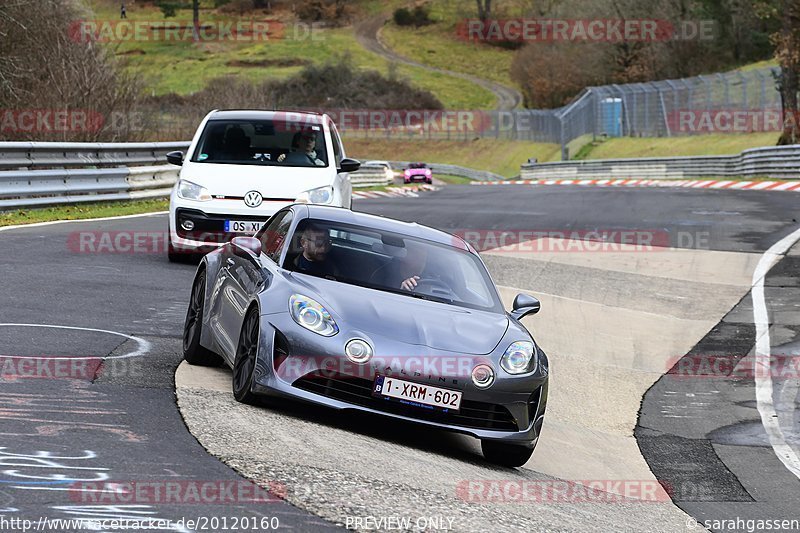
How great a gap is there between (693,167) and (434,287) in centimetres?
3898

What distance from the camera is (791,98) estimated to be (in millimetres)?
44562

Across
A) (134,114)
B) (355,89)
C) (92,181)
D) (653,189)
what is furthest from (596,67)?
(92,181)

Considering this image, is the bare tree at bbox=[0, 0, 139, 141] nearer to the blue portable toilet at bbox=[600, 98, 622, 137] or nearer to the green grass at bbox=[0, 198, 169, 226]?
the green grass at bbox=[0, 198, 169, 226]

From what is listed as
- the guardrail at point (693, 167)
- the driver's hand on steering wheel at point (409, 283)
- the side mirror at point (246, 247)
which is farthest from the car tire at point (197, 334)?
the guardrail at point (693, 167)

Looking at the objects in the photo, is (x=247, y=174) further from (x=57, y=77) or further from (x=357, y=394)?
(x=57, y=77)

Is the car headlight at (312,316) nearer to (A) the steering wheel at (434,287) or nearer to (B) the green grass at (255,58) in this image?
(A) the steering wheel at (434,287)

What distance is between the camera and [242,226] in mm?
14625

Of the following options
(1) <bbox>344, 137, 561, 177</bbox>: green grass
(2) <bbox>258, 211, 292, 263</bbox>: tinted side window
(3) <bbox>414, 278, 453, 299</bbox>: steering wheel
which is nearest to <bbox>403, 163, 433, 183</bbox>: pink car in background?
(1) <bbox>344, 137, 561, 177</bbox>: green grass

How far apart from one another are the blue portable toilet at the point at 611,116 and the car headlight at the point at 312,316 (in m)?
58.1

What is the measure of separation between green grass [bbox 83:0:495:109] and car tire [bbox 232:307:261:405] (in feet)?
337

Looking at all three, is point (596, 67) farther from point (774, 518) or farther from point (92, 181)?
point (774, 518)

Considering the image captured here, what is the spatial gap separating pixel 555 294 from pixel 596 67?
3162 inches

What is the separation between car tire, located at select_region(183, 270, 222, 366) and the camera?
9.28 metres

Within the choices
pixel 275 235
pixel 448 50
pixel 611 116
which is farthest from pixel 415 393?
pixel 448 50
